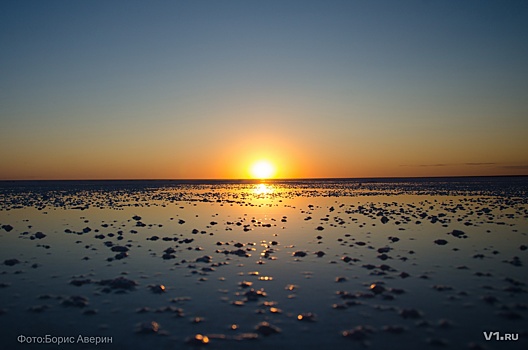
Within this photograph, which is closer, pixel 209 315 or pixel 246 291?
pixel 209 315

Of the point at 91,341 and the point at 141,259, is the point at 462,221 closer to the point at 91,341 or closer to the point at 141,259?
the point at 141,259

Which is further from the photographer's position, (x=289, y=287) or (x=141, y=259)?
(x=141, y=259)

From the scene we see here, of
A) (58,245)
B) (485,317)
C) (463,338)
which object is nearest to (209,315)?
(463,338)

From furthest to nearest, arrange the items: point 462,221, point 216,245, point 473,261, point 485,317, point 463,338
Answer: point 462,221
point 216,245
point 473,261
point 485,317
point 463,338

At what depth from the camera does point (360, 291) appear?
10.3 meters

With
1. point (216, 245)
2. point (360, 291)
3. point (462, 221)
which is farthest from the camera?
point (462, 221)

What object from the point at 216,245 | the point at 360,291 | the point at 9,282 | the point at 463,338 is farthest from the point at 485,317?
the point at 9,282

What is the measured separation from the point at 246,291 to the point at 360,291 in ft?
10.1

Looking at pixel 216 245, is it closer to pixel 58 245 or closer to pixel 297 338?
pixel 58 245

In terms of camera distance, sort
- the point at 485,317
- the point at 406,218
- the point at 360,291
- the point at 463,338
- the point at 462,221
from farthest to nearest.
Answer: the point at 406,218, the point at 462,221, the point at 360,291, the point at 485,317, the point at 463,338

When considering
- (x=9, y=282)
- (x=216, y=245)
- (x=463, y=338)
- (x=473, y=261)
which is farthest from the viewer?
(x=216, y=245)

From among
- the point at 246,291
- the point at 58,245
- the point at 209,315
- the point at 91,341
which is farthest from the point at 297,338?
the point at 58,245

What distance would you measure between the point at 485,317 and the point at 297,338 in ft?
14.1

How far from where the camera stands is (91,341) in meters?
7.43
